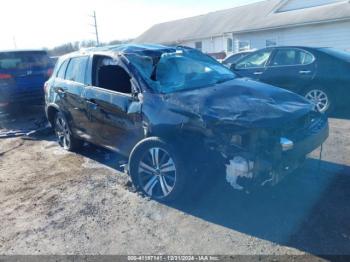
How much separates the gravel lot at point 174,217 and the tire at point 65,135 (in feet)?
3.04

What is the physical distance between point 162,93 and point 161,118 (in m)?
0.37

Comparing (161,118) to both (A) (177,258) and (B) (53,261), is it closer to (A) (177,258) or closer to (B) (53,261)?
(A) (177,258)

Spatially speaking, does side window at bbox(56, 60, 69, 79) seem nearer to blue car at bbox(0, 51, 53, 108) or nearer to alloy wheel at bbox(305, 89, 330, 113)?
blue car at bbox(0, 51, 53, 108)

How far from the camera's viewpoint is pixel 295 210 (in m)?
3.58

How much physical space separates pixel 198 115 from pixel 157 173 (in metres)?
0.90

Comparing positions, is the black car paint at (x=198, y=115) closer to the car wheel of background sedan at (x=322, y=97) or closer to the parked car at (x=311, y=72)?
the parked car at (x=311, y=72)

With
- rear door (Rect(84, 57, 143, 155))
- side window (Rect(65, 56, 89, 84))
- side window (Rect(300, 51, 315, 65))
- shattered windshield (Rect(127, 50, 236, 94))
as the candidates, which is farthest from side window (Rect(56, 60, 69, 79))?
side window (Rect(300, 51, 315, 65))

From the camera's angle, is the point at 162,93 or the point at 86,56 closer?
the point at 162,93

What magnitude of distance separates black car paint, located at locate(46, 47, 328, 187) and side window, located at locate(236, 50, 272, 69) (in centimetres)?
352

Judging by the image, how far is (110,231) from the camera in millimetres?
3459

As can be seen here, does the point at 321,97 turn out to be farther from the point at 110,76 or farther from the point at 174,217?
the point at 174,217

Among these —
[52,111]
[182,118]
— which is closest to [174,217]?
[182,118]

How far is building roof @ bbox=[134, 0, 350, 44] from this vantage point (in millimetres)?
16764

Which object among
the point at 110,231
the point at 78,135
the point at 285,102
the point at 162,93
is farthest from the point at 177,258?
the point at 78,135
